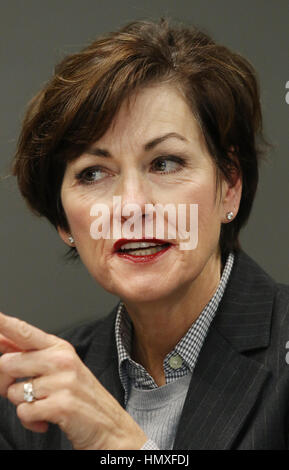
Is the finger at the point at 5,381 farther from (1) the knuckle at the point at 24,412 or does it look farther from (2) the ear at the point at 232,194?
(2) the ear at the point at 232,194

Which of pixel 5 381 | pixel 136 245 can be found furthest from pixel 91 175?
pixel 5 381

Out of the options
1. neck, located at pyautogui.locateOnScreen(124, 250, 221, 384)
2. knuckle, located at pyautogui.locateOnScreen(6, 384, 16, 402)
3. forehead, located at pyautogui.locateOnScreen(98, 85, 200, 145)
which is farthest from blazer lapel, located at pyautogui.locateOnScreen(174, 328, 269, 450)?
forehead, located at pyautogui.locateOnScreen(98, 85, 200, 145)

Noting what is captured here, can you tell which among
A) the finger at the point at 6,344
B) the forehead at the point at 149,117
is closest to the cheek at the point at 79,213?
the forehead at the point at 149,117

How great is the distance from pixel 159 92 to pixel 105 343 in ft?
2.08

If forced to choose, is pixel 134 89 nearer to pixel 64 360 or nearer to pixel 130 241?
Result: pixel 130 241

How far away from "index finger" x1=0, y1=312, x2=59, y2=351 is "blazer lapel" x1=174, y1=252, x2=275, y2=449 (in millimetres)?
359

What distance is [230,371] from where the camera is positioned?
1461mm

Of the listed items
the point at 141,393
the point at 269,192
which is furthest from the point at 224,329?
the point at 269,192

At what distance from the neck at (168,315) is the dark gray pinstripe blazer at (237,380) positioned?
0.18ft

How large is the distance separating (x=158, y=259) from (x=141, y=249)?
42 millimetres

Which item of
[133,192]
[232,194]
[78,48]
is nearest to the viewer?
[133,192]

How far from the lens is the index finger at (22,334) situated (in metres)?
1.25

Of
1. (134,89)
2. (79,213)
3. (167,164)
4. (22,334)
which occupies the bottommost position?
(22,334)

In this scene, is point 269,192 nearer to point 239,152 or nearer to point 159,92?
point 239,152
